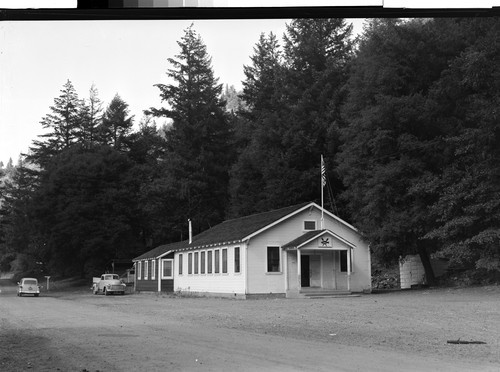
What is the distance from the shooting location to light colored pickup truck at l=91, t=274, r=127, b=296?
17.8 ft

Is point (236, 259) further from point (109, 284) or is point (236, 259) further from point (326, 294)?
point (109, 284)

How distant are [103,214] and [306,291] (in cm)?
251

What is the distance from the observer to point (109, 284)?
562 centimetres

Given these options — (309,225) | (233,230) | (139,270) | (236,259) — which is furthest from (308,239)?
(139,270)

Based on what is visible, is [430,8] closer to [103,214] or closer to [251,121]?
[251,121]

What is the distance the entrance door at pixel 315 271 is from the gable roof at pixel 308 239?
229 millimetres

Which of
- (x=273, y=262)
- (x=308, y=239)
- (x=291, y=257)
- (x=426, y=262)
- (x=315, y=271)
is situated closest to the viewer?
(x=308, y=239)

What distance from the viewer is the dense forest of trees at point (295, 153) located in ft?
17.5

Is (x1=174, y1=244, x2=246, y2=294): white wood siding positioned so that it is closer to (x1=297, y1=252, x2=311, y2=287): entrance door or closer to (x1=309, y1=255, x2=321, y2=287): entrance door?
(x1=297, y1=252, x2=311, y2=287): entrance door

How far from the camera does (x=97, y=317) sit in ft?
19.1

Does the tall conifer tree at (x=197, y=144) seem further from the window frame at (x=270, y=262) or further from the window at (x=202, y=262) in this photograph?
the window frame at (x=270, y=262)

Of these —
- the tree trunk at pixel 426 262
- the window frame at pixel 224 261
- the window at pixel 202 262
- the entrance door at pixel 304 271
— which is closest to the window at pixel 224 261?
the window frame at pixel 224 261

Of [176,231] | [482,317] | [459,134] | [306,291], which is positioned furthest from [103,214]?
[482,317]

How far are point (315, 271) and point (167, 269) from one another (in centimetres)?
189
